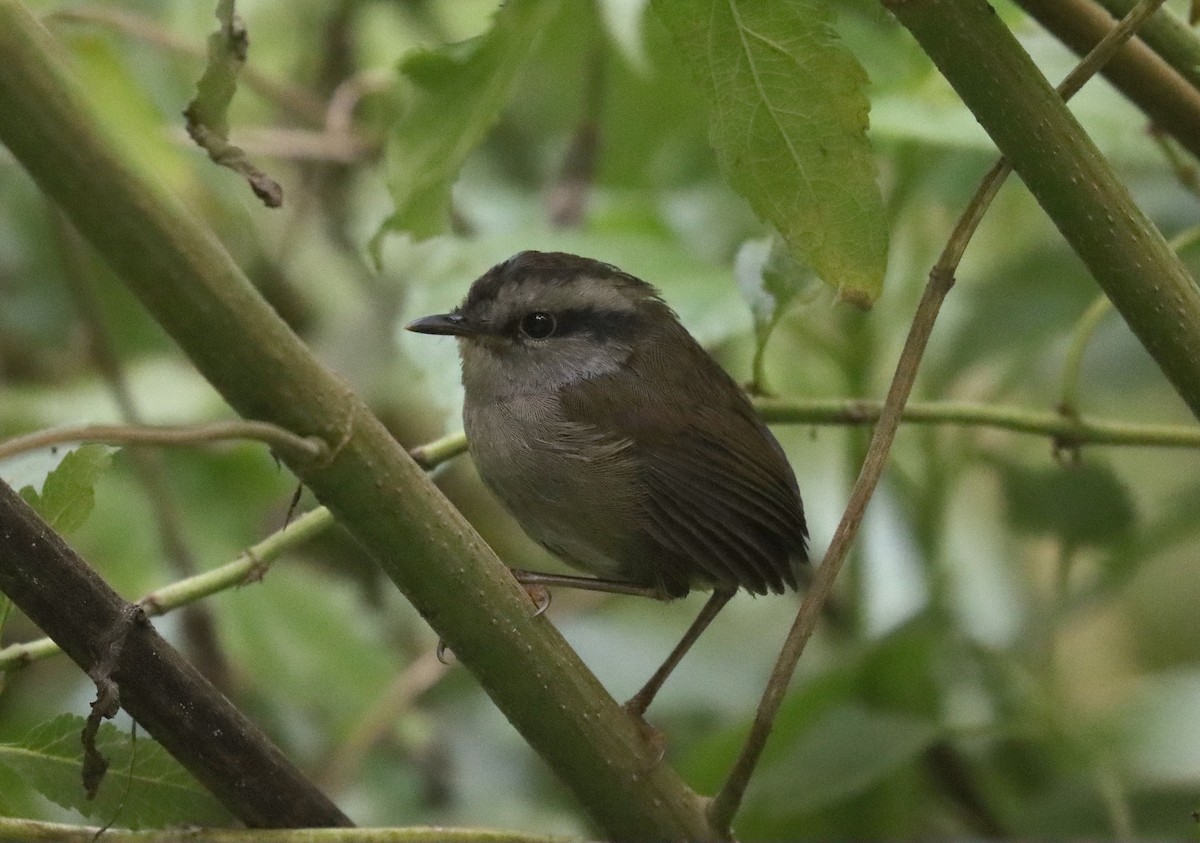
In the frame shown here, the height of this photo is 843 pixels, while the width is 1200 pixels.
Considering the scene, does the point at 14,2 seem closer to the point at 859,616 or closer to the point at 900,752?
the point at 900,752

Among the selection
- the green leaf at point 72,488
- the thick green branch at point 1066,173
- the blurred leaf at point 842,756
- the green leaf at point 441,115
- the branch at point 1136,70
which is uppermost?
the branch at point 1136,70

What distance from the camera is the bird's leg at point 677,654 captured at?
4.60 feet

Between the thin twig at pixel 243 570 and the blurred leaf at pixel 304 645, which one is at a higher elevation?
the thin twig at pixel 243 570

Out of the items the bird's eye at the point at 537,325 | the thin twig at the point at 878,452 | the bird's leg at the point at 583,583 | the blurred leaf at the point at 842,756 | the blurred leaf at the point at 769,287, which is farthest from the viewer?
the bird's eye at the point at 537,325

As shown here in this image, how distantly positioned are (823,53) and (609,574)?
2.56 feet

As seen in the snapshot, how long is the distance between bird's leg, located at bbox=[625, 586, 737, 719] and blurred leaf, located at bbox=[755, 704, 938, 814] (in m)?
0.31

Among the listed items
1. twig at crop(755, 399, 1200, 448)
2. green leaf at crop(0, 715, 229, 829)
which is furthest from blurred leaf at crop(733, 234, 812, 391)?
green leaf at crop(0, 715, 229, 829)

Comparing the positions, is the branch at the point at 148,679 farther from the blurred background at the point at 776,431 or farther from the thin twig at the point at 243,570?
the blurred background at the point at 776,431

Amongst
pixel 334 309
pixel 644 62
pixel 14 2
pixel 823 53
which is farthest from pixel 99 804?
pixel 334 309

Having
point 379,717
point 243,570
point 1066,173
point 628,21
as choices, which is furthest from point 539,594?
point 379,717

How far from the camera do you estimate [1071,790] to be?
2053 millimetres

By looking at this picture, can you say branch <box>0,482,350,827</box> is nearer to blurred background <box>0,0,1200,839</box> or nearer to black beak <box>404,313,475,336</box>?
blurred background <box>0,0,1200,839</box>

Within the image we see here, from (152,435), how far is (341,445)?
13cm

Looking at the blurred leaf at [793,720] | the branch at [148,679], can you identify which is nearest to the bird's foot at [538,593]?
the branch at [148,679]
